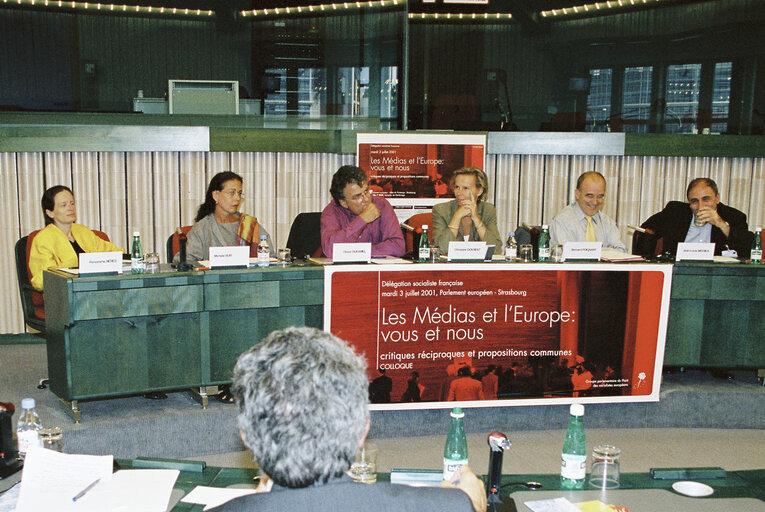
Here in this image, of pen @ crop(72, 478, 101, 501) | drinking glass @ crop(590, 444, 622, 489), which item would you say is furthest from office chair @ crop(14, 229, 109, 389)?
drinking glass @ crop(590, 444, 622, 489)

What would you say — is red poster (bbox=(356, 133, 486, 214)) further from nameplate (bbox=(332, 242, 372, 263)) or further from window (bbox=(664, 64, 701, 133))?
window (bbox=(664, 64, 701, 133))

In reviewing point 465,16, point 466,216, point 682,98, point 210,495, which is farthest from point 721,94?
point 210,495

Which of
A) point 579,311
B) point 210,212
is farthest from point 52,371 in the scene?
point 579,311

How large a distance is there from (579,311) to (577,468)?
75.1 inches

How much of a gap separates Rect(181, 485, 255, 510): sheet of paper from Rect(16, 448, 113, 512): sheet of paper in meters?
0.22

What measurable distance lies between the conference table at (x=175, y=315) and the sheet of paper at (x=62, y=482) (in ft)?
5.66

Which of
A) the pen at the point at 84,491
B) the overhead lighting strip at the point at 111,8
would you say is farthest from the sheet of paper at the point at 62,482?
the overhead lighting strip at the point at 111,8

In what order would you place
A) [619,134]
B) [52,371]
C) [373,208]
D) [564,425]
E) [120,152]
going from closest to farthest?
[52,371], [564,425], [373,208], [120,152], [619,134]

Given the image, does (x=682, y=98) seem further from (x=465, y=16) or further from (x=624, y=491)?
(x=624, y=491)

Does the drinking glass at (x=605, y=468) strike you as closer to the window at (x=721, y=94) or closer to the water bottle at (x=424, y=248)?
the water bottle at (x=424, y=248)

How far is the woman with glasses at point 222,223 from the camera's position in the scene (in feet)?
14.8

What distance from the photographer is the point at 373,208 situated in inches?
183

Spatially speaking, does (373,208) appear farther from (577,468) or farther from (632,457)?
(577,468)

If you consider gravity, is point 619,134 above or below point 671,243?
above
